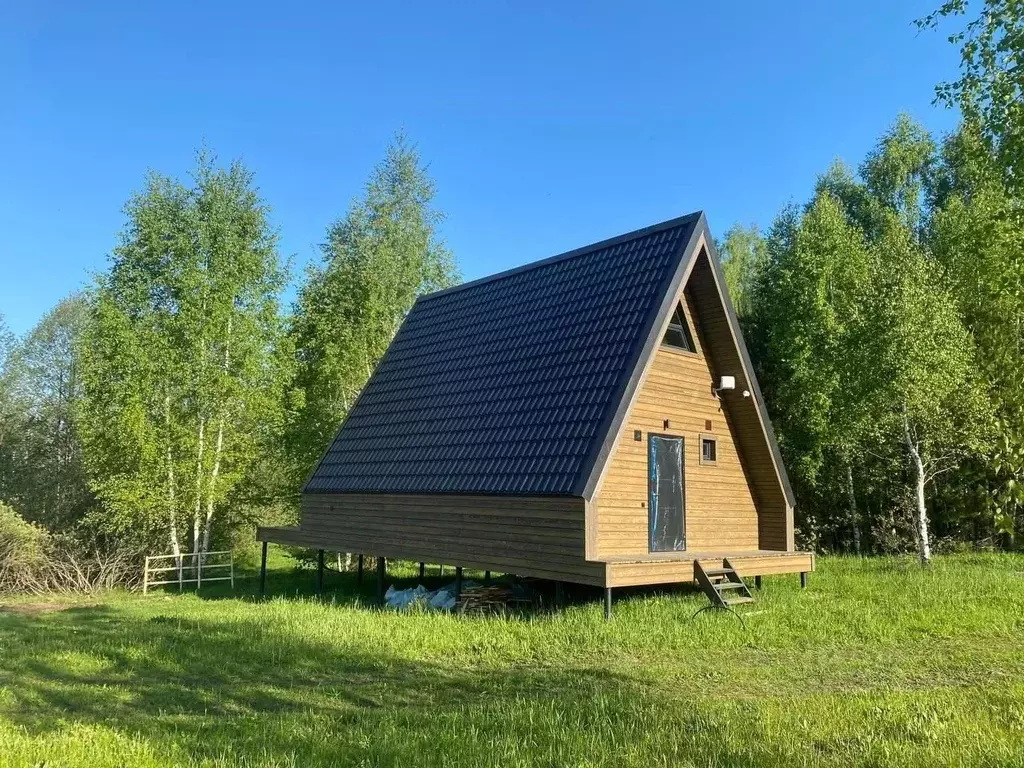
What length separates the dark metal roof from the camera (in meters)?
11.5

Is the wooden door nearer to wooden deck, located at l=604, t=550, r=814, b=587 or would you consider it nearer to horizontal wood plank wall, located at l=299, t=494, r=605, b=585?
wooden deck, located at l=604, t=550, r=814, b=587

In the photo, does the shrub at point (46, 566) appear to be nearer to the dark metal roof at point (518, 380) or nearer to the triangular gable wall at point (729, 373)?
the dark metal roof at point (518, 380)

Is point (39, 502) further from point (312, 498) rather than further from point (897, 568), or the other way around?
point (897, 568)

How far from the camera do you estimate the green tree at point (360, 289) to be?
77.1 feet

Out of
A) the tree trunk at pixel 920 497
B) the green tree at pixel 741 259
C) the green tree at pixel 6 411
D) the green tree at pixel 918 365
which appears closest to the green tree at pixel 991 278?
the green tree at pixel 918 365

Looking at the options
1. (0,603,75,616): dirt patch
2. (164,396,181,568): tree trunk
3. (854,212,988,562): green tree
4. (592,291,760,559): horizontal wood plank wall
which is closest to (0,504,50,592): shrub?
(0,603,75,616): dirt patch

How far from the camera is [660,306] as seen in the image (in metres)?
11.8

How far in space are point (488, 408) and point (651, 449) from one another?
2.83 m

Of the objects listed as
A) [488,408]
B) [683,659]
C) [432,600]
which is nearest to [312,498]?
[432,600]

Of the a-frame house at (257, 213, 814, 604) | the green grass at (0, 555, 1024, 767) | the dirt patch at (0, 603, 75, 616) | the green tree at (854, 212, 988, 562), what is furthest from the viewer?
the green tree at (854, 212, 988, 562)

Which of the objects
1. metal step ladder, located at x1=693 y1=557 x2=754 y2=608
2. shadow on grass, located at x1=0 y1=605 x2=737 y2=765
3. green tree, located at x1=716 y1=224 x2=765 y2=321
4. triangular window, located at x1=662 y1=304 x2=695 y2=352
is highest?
green tree, located at x1=716 y1=224 x2=765 y2=321

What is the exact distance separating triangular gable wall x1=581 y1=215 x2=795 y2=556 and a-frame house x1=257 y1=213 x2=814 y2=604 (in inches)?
1.4

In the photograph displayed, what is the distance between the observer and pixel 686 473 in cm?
1320

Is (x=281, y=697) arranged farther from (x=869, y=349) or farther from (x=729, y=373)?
(x=869, y=349)
